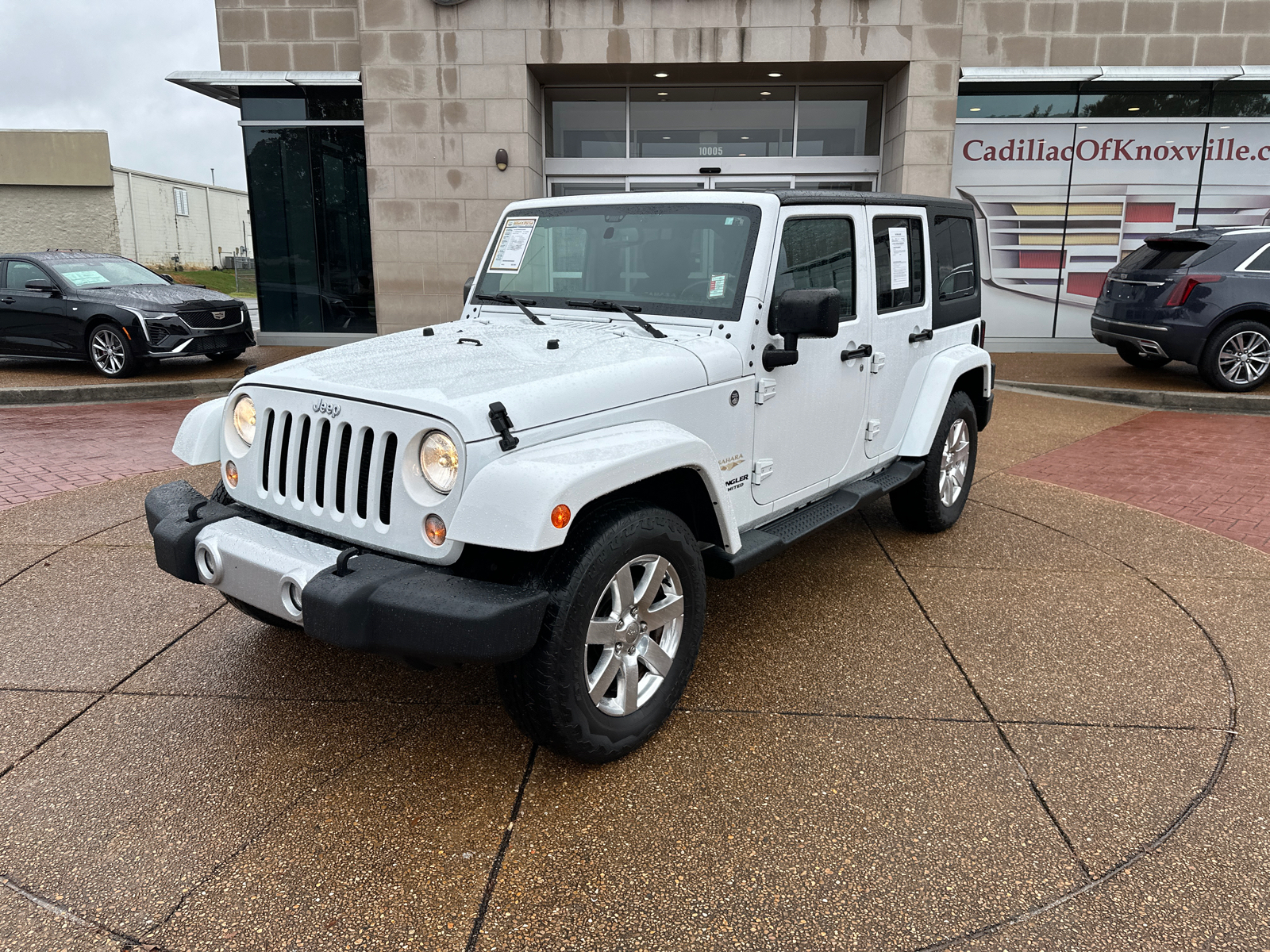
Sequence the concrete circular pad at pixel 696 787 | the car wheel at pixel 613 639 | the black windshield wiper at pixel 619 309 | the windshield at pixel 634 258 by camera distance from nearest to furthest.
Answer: the concrete circular pad at pixel 696 787, the car wheel at pixel 613 639, the black windshield wiper at pixel 619 309, the windshield at pixel 634 258

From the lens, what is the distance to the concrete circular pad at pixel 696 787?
242 cm

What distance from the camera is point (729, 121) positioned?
13680 millimetres

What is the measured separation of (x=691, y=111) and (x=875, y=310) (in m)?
10.3

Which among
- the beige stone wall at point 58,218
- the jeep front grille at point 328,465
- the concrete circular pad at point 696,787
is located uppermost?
the beige stone wall at point 58,218

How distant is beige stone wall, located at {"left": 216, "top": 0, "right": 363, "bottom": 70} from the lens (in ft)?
43.5

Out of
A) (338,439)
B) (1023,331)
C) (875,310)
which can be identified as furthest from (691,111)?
(338,439)

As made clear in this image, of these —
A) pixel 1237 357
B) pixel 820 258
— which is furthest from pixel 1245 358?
pixel 820 258

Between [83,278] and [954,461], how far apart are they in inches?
434

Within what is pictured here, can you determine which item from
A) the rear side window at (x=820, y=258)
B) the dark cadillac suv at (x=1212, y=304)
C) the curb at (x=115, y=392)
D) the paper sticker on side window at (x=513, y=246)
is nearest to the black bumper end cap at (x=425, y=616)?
the rear side window at (x=820, y=258)

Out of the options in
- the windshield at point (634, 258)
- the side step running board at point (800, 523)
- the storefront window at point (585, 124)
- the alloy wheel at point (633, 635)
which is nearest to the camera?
the alloy wheel at point (633, 635)

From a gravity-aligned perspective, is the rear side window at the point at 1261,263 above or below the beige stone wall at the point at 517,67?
below

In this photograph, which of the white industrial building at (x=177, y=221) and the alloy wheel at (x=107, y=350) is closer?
the alloy wheel at (x=107, y=350)

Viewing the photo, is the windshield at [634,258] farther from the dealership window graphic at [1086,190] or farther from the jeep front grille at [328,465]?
the dealership window graphic at [1086,190]

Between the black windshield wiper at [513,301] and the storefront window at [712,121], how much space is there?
10375mm
